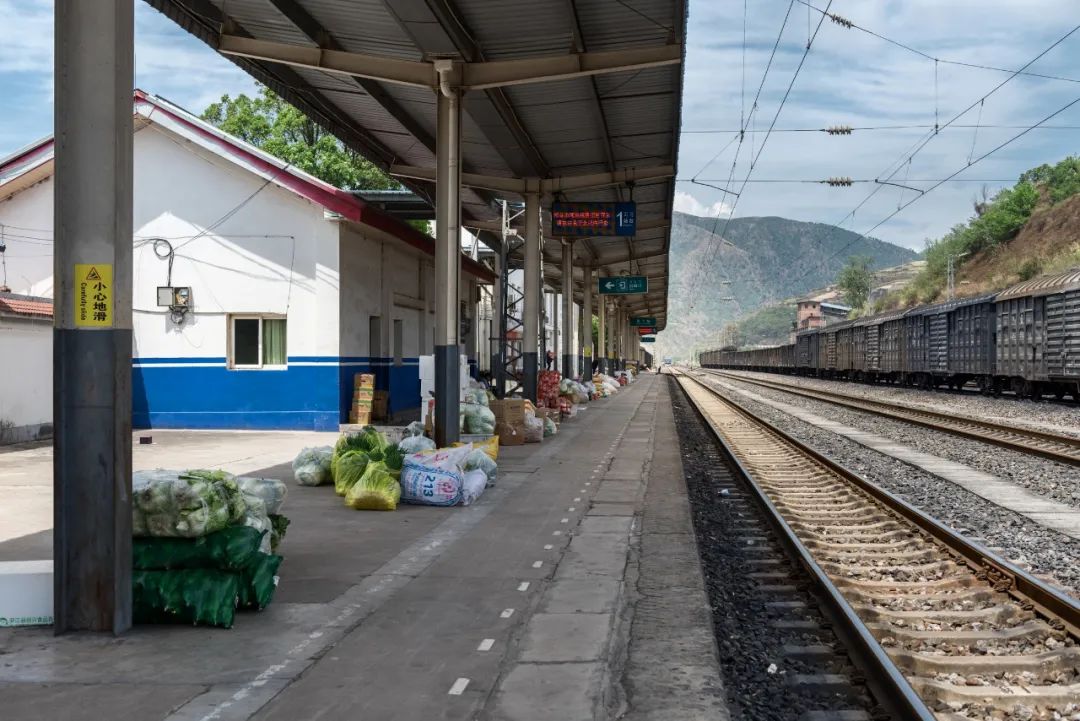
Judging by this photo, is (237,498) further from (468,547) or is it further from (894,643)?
(894,643)

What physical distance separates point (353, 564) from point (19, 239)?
14892mm

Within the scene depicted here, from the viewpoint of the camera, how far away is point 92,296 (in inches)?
199

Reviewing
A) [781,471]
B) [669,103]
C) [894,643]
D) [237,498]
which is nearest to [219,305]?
[669,103]

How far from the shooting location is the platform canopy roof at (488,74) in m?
12.4

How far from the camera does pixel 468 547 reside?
7.64 metres

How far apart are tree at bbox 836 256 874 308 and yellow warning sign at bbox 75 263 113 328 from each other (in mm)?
126517

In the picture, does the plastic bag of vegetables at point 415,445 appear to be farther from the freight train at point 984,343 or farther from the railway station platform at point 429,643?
the freight train at point 984,343

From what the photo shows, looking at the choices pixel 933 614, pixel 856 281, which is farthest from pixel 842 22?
pixel 856 281

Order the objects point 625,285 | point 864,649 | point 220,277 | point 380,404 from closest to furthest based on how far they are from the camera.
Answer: point 864,649 → point 220,277 → point 380,404 → point 625,285

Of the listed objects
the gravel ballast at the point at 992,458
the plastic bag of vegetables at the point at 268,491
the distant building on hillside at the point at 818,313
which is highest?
the distant building on hillside at the point at 818,313

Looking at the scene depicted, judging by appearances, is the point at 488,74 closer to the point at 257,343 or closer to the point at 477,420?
the point at 477,420

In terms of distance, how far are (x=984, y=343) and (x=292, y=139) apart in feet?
101

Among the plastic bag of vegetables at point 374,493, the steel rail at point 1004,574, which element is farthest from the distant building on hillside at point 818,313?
the plastic bag of vegetables at point 374,493

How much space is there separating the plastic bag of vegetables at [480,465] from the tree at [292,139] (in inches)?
1263
